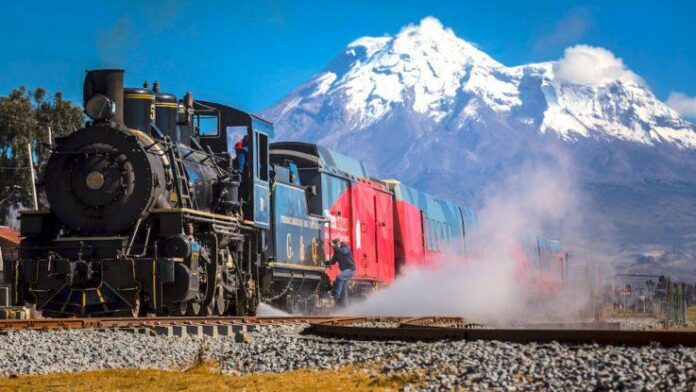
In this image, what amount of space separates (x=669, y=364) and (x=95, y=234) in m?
11.9

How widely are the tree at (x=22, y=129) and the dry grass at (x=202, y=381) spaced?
4849 centimetres

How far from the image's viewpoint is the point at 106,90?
19.0 metres

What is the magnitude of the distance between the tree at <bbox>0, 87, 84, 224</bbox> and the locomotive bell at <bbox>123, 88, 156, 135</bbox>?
39.9 m

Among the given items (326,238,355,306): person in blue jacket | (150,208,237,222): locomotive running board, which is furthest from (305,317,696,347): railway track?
(326,238,355,306): person in blue jacket

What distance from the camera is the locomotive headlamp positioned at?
1889 centimetres

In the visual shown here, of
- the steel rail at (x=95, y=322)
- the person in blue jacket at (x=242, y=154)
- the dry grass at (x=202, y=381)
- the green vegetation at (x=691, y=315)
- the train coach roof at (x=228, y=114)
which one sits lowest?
the dry grass at (x=202, y=381)

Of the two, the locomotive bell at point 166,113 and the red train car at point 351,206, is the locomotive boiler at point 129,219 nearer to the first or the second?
the locomotive bell at point 166,113

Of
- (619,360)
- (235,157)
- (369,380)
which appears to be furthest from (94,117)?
(619,360)

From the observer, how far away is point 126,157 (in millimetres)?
18531

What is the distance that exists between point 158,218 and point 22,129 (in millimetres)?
45230

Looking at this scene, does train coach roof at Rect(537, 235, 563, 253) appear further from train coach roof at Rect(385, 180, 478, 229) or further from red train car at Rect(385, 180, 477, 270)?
red train car at Rect(385, 180, 477, 270)

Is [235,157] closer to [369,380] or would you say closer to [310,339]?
[310,339]

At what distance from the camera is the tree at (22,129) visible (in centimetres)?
5969

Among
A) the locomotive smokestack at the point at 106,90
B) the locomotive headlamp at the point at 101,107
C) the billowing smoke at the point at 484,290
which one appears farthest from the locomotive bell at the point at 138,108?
the billowing smoke at the point at 484,290
